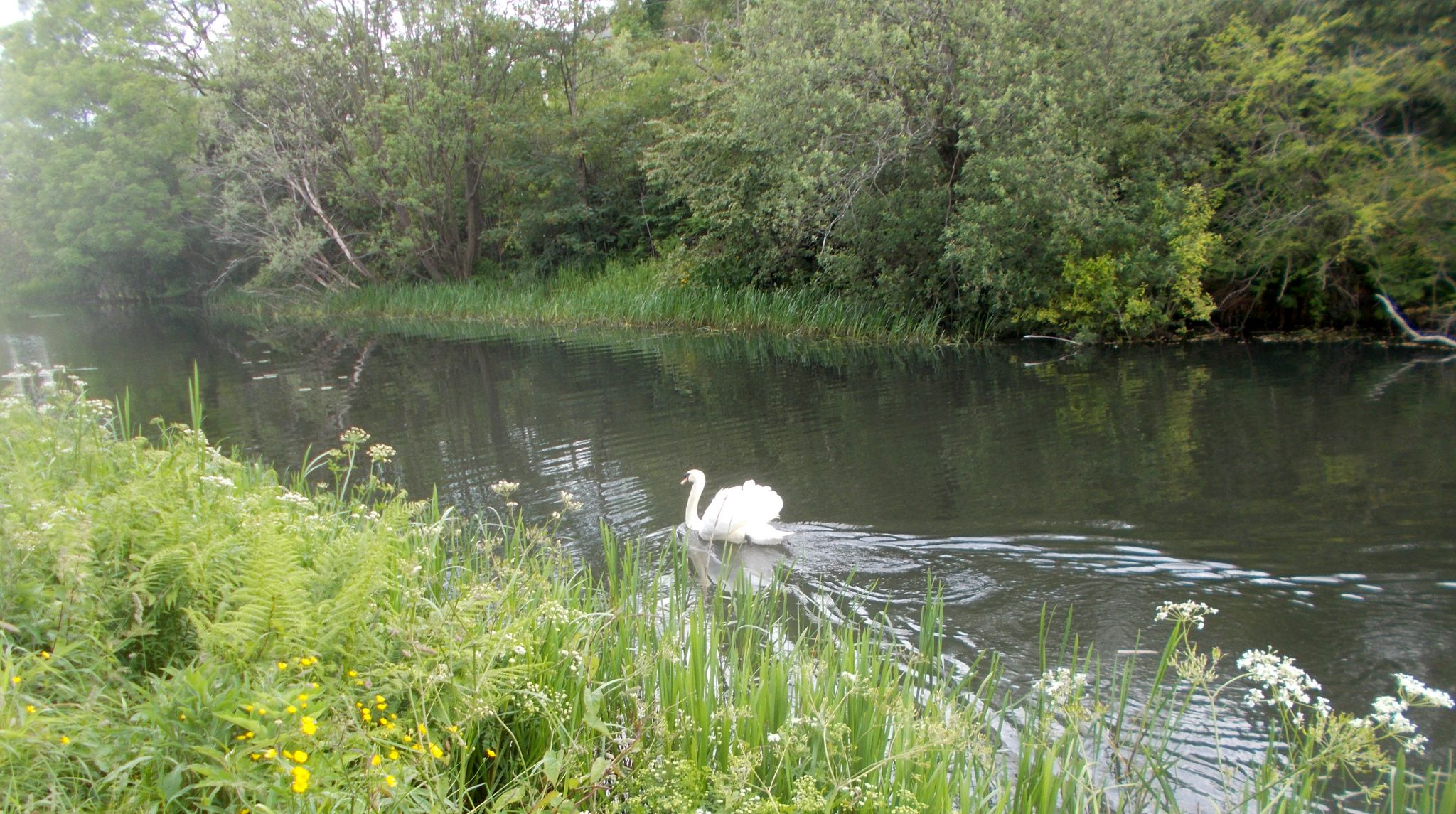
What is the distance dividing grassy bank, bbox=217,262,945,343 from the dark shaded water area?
1363 millimetres

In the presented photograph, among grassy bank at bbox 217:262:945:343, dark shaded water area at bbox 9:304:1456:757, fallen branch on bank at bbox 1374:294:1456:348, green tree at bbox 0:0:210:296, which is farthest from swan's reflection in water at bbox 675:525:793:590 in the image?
green tree at bbox 0:0:210:296

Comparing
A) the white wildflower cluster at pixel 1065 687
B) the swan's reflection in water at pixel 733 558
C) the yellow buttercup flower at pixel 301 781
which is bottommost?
the swan's reflection in water at pixel 733 558

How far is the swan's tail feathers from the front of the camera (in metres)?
7.10

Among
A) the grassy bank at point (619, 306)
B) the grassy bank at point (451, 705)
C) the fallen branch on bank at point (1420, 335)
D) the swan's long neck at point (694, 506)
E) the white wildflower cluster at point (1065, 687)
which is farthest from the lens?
the grassy bank at point (619, 306)

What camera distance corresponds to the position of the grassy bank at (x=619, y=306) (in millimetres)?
19562

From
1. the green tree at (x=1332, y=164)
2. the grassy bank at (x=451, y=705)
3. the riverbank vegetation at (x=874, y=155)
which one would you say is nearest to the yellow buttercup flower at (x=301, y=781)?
the grassy bank at (x=451, y=705)

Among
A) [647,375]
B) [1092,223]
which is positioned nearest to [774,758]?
[647,375]

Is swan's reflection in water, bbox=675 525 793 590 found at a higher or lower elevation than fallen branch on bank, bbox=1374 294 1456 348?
lower

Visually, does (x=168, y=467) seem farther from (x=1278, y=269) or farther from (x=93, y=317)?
(x=93, y=317)

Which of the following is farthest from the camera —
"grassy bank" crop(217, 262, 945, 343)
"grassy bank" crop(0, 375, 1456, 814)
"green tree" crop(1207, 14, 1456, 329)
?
"grassy bank" crop(217, 262, 945, 343)

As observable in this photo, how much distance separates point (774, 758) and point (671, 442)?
765 centimetres

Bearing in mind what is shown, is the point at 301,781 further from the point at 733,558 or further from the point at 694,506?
the point at 694,506

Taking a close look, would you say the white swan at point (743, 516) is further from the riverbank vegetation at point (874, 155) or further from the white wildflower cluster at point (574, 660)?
the riverbank vegetation at point (874, 155)

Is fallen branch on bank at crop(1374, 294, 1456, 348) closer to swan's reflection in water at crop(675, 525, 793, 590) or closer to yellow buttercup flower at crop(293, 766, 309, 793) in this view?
swan's reflection in water at crop(675, 525, 793, 590)
